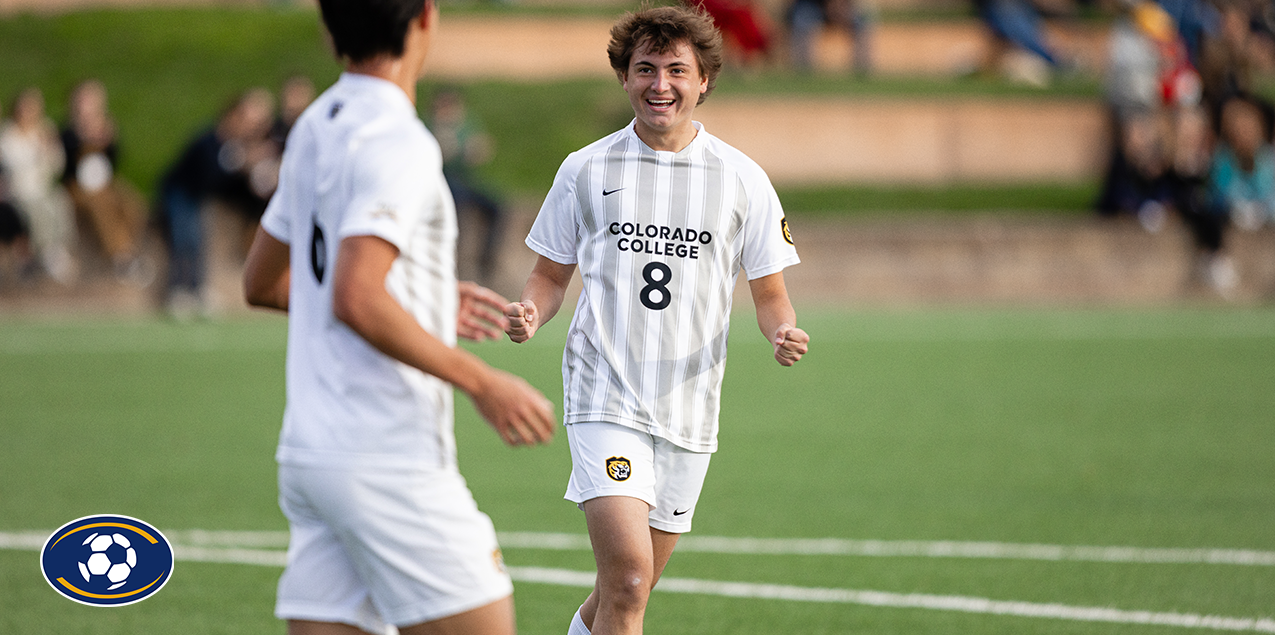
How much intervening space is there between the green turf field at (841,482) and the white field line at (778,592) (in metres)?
0.02

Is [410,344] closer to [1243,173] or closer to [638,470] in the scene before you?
[638,470]

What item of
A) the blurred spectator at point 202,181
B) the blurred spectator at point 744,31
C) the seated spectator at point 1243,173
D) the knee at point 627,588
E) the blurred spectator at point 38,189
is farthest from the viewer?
the blurred spectator at point 744,31

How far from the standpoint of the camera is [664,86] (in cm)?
416

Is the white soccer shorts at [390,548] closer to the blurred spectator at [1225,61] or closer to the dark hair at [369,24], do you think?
the dark hair at [369,24]

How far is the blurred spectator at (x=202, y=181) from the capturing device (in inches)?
663

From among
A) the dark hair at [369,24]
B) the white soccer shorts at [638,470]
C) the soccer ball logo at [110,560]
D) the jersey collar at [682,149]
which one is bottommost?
the soccer ball logo at [110,560]

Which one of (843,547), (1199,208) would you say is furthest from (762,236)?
(1199,208)

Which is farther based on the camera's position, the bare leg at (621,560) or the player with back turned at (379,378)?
the bare leg at (621,560)

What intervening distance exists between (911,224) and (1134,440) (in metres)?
10.7

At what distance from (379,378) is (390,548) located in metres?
0.35

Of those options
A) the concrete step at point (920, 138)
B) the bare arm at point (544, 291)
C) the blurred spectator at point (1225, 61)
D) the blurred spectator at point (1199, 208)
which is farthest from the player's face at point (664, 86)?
the blurred spectator at point (1225, 61)

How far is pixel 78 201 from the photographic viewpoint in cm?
1769

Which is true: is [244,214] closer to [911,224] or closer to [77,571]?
[911,224]

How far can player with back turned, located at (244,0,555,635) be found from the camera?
2.82 meters
